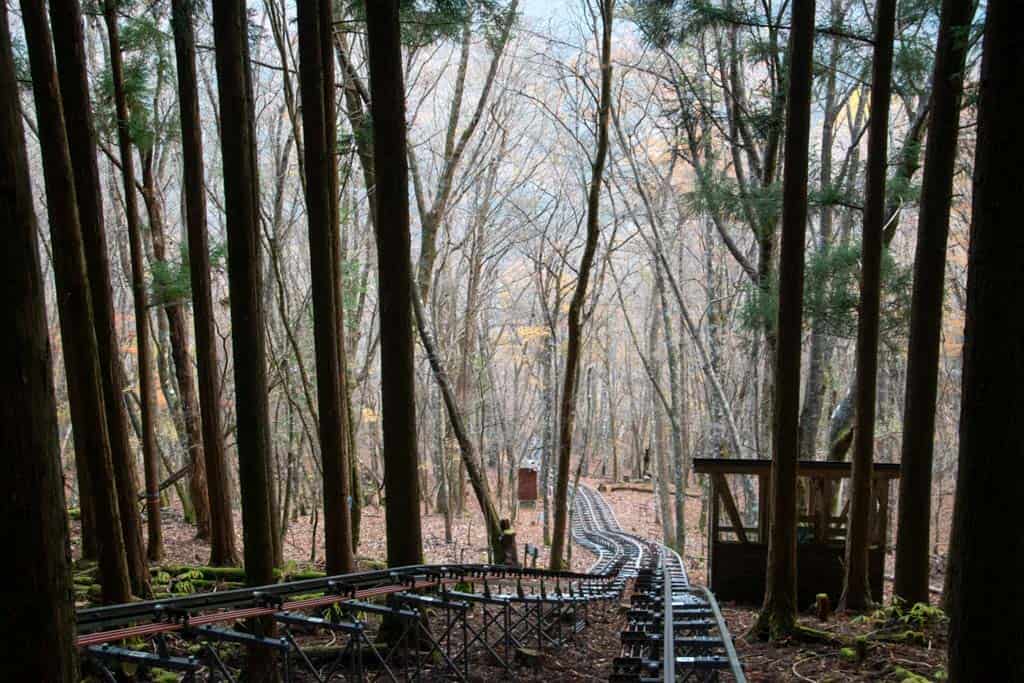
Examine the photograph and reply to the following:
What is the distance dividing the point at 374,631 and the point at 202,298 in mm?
4996

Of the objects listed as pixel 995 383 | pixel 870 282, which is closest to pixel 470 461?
pixel 870 282

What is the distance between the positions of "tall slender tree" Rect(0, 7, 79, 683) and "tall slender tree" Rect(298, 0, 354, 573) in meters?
5.30

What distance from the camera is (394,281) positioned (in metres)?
7.29

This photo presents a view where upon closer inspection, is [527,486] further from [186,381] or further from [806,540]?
[806,540]

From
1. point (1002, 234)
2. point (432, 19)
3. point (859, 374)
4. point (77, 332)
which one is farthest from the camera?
point (432, 19)

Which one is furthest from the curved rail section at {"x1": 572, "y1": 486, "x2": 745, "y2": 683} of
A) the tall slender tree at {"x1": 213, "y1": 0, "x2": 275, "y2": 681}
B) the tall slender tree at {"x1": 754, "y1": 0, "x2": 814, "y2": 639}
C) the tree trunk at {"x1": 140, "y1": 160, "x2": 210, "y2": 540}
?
the tree trunk at {"x1": 140, "y1": 160, "x2": 210, "y2": 540}

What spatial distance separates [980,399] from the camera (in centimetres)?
390

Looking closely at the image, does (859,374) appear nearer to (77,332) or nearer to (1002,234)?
(1002,234)

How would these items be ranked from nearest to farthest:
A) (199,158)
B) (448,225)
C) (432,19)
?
(432,19) → (199,158) → (448,225)

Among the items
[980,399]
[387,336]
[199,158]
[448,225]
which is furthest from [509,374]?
[980,399]

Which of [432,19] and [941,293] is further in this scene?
[432,19]

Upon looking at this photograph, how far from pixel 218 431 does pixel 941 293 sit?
8.39 m

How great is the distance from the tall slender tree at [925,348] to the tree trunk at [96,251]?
297 inches

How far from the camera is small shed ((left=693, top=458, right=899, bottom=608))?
1148 cm
